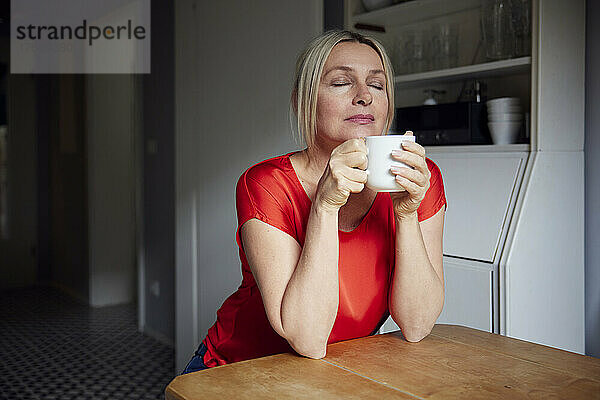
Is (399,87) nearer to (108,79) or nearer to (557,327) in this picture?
(557,327)

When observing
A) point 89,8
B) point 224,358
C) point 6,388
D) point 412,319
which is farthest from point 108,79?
point 412,319

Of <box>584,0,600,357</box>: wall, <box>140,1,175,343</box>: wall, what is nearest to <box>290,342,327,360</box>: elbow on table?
<box>584,0,600,357</box>: wall

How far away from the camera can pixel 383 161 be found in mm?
1044

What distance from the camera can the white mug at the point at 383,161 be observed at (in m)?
1.04

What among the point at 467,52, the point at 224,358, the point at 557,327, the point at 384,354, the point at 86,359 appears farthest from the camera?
the point at 86,359

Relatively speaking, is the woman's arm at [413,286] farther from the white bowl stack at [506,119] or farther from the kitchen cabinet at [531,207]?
the white bowl stack at [506,119]

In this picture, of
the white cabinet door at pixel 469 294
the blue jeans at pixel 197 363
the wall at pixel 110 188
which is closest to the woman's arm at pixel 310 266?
the blue jeans at pixel 197 363

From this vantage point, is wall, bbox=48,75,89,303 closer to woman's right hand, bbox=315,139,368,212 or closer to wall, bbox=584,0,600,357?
wall, bbox=584,0,600,357

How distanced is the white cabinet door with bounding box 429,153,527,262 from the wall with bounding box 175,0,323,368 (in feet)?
2.60

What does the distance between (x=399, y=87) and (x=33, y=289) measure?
4.41 metres

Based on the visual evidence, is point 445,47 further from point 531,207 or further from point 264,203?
point 264,203

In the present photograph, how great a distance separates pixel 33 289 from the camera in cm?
561

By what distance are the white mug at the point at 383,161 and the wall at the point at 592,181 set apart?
1369 mm

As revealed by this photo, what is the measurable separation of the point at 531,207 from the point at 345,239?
3.04ft
